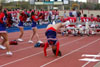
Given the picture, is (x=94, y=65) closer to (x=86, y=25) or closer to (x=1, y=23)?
(x=1, y=23)

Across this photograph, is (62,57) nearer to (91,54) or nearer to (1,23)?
(91,54)

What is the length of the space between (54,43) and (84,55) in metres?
1.52

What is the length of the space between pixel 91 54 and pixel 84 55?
0.47 meters

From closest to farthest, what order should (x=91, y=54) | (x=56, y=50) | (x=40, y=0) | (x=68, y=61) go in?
(x=68, y=61) < (x=56, y=50) < (x=91, y=54) < (x=40, y=0)

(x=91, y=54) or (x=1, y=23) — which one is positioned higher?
(x=1, y=23)

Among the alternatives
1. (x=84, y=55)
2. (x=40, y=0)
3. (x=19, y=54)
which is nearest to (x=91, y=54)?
(x=84, y=55)

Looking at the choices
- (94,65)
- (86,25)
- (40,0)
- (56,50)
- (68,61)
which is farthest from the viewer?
(40,0)

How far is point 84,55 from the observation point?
10906 mm

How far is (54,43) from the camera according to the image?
10.2 metres

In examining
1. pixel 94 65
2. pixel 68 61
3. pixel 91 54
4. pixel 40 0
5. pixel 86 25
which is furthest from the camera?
pixel 40 0

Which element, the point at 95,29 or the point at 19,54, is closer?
the point at 19,54

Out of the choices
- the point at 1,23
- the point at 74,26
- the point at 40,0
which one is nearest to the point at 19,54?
the point at 1,23

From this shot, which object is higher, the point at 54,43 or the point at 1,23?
the point at 1,23

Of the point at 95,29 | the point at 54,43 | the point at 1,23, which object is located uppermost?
the point at 1,23
